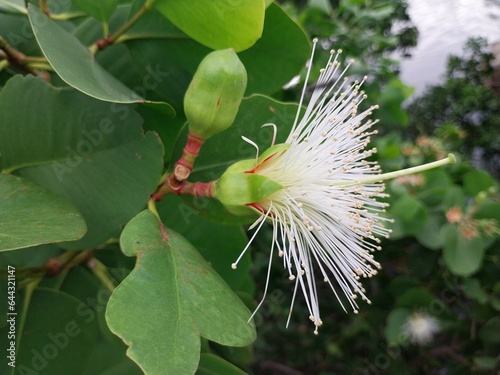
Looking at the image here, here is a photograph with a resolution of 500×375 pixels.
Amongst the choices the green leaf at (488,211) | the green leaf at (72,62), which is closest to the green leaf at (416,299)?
the green leaf at (488,211)

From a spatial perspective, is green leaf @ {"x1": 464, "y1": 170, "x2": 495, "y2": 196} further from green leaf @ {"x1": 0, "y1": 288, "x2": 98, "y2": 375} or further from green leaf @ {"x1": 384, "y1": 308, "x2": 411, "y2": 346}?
green leaf @ {"x1": 0, "y1": 288, "x2": 98, "y2": 375}

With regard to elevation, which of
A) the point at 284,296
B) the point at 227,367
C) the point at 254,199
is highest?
the point at 254,199

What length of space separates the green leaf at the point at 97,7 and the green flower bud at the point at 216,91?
0.24m

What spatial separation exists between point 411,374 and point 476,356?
474 millimetres

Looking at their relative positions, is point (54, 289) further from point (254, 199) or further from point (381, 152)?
point (381, 152)

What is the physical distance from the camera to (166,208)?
0.95 metres

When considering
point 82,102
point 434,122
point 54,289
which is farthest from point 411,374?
point 434,122

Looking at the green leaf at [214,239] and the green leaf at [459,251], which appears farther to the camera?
the green leaf at [459,251]

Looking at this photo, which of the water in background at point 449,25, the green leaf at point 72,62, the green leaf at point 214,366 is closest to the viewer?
the green leaf at point 72,62

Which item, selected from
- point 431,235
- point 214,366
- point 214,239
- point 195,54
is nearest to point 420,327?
point 431,235

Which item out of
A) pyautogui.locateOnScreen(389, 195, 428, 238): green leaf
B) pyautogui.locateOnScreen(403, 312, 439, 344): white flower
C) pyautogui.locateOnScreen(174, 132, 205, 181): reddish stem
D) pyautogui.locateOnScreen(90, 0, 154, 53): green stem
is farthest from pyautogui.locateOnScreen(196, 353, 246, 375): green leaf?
pyautogui.locateOnScreen(403, 312, 439, 344): white flower

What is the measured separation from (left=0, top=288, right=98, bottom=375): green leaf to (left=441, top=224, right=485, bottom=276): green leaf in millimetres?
1131

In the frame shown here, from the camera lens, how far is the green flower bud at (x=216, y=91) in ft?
2.04
